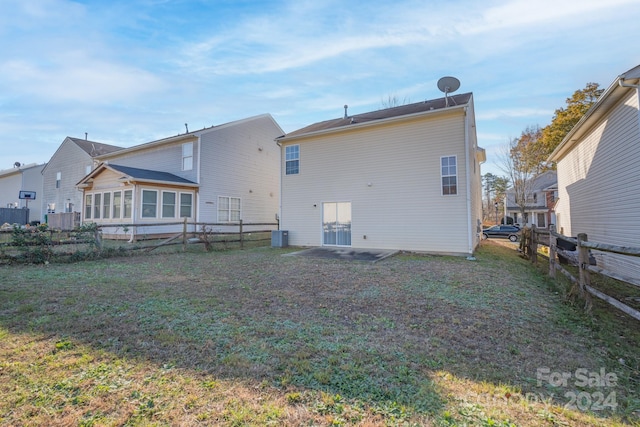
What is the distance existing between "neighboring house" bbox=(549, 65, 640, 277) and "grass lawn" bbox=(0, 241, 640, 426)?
3.68 metres

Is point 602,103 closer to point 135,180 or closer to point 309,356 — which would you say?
point 309,356

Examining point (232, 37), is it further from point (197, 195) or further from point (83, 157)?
point (83, 157)

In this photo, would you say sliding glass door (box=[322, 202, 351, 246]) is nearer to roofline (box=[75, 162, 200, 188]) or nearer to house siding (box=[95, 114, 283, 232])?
house siding (box=[95, 114, 283, 232])

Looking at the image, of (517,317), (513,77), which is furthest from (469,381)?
(513,77)

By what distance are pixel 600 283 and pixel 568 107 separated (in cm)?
2140

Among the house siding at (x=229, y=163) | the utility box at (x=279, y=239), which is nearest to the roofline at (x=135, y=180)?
the house siding at (x=229, y=163)

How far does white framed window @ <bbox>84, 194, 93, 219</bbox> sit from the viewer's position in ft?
55.2

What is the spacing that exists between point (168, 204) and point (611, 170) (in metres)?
18.2

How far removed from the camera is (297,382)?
2.52m

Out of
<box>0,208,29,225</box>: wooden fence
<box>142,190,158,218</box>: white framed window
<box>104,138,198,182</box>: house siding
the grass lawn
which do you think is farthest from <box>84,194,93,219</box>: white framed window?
<box>0,208,29,225</box>: wooden fence

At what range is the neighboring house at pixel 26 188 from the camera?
27.8 meters

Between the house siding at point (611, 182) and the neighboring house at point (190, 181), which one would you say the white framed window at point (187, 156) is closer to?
the neighboring house at point (190, 181)

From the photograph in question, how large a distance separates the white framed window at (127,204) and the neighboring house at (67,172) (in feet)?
35.5

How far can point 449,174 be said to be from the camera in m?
10.6
